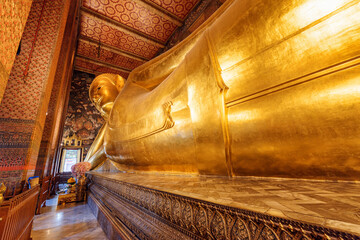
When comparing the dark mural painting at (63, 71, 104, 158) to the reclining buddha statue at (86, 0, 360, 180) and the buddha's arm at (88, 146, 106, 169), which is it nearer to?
the buddha's arm at (88, 146, 106, 169)

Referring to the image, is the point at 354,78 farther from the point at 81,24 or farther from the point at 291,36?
the point at 81,24

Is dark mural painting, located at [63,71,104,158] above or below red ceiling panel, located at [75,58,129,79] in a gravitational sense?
below

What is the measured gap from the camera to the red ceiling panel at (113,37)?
4121 mm

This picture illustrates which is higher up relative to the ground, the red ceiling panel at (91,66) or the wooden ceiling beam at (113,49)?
the red ceiling panel at (91,66)

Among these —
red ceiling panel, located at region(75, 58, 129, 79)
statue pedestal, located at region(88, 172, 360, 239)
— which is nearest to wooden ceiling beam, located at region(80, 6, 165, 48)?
red ceiling panel, located at region(75, 58, 129, 79)

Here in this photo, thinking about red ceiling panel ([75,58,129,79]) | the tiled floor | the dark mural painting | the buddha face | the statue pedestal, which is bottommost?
the tiled floor

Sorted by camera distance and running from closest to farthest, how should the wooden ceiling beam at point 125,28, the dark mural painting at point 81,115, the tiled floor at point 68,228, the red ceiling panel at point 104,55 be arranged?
the tiled floor at point 68,228 < the wooden ceiling beam at point 125,28 < the red ceiling panel at point 104,55 < the dark mural painting at point 81,115

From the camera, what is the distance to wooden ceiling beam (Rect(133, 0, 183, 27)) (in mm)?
3613

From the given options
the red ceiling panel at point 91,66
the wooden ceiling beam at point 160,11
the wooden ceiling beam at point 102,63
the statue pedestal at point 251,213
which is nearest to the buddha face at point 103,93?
the statue pedestal at point 251,213

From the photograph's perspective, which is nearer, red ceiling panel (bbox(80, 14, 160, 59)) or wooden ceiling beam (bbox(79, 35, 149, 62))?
red ceiling panel (bbox(80, 14, 160, 59))

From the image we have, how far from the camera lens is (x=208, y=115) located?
0.71m

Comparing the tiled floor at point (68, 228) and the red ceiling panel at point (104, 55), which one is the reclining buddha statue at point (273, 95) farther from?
the red ceiling panel at point (104, 55)

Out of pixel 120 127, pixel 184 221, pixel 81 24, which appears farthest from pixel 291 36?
pixel 81 24

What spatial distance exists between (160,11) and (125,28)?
1.10 metres
